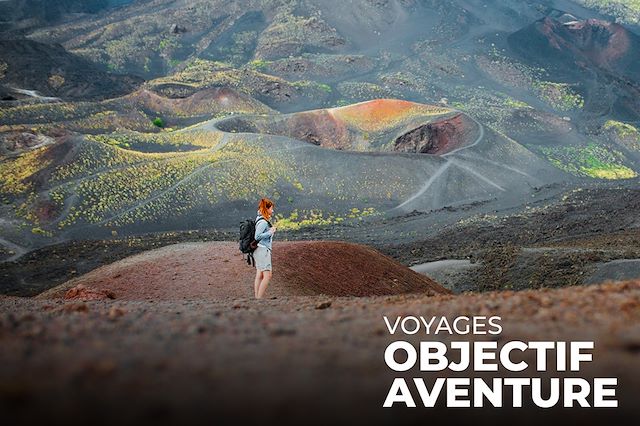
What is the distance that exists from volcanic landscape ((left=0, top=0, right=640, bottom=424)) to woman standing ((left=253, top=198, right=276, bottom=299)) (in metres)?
1.14

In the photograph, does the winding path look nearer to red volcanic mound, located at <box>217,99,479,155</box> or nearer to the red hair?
red volcanic mound, located at <box>217,99,479,155</box>

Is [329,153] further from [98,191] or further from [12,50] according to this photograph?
[12,50]

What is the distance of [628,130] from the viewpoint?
75125mm

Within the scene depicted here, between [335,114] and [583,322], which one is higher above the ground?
[335,114]

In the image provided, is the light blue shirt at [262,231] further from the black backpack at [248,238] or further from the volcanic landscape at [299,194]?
the volcanic landscape at [299,194]

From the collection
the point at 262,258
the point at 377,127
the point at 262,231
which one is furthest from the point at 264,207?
the point at 377,127

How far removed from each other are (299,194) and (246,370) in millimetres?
41563

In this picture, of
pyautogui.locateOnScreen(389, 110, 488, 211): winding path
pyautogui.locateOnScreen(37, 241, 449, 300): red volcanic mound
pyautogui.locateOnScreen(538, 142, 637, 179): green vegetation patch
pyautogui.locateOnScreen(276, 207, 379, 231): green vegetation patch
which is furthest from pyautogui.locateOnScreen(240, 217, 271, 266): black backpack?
pyautogui.locateOnScreen(538, 142, 637, 179): green vegetation patch

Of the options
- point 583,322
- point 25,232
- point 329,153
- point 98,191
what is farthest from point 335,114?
point 583,322

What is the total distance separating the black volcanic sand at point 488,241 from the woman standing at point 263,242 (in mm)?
12511

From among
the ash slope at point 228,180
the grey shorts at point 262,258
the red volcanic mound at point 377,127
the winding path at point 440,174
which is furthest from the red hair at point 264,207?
the red volcanic mound at point 377,127

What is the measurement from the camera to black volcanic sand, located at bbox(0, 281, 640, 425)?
2.79m

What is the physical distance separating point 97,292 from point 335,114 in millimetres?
54793

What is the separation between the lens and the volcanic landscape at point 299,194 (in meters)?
3.54
